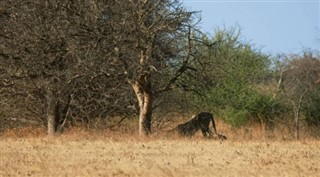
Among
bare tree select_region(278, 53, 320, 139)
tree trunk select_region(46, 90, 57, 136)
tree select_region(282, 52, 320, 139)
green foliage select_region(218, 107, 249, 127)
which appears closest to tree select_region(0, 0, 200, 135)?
tree trunk select_region(46, 90, 57, 136)

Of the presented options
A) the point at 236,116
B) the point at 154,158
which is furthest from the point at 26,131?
the point at 154,158

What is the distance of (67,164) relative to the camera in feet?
39.8

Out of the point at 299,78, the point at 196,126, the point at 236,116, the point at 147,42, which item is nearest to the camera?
the point at 147,42

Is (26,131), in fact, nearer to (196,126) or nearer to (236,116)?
(196,126)

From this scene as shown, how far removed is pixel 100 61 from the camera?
62.1 ft

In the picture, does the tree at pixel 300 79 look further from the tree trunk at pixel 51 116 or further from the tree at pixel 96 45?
the tree trunk at pixel 51 116

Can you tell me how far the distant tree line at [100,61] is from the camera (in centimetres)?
1869

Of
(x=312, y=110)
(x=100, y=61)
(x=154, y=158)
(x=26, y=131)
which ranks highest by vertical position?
(x=100, y=61)

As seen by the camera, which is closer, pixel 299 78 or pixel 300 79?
pixel 300 79

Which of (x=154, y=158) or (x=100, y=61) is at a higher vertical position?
(x=100, y=61)

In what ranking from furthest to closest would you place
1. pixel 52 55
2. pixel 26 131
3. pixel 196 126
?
pixel 26 131, pixel 52 55, pixel 196 126

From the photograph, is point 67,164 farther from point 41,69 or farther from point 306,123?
point 306,123

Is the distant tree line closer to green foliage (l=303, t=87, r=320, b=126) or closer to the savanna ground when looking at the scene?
green foliage (l=303, t=87, r=320, b=126)

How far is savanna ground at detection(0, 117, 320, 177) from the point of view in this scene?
11273 millimetres
